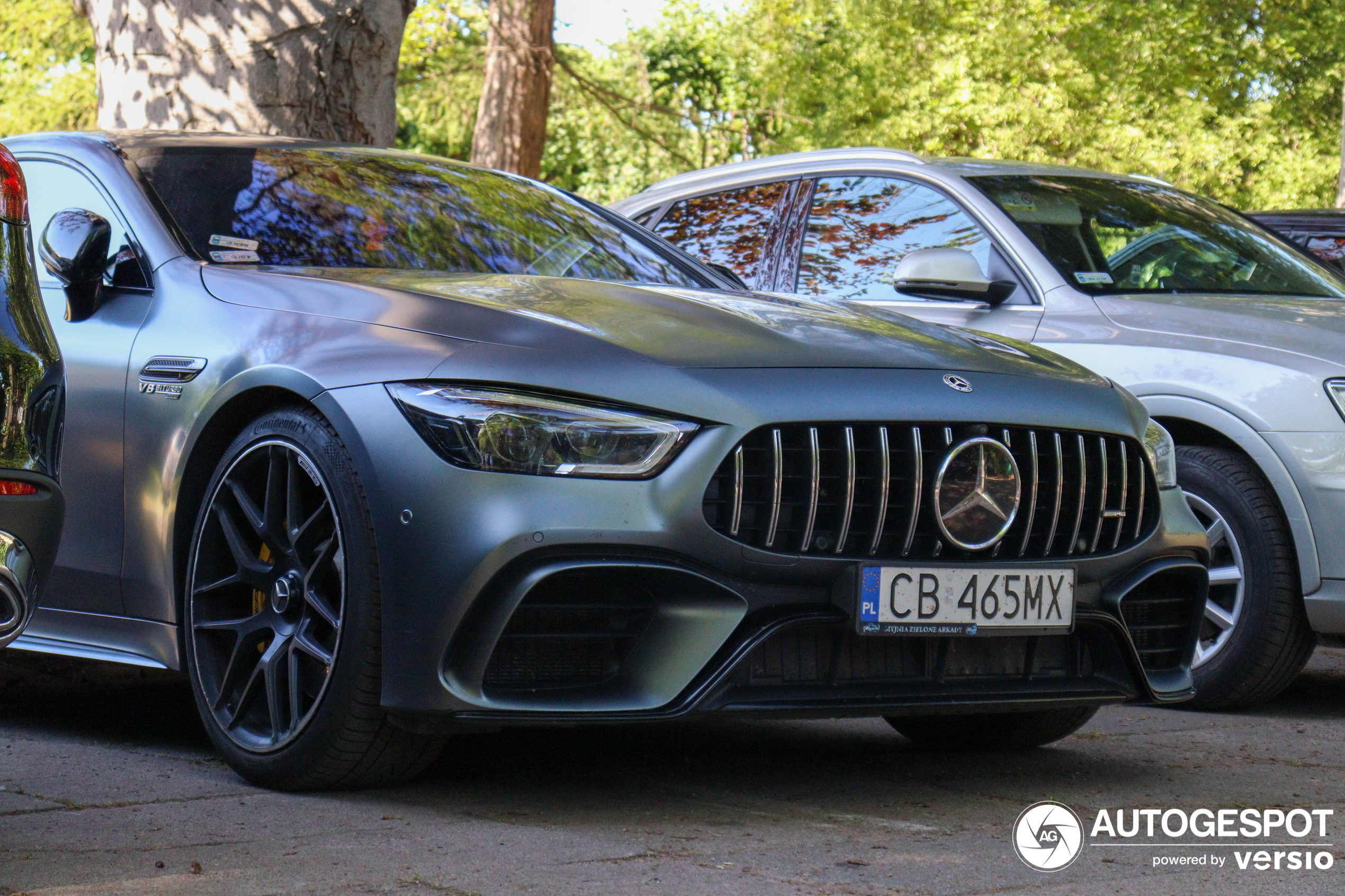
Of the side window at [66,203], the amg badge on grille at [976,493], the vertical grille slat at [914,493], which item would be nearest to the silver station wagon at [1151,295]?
the amg badge on grille at [976,493]

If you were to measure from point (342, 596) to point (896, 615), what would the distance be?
1.11 m

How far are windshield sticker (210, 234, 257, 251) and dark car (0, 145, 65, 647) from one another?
1221 mm

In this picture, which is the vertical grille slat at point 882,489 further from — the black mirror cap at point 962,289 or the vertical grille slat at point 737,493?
the black mirror cap at point 962,289

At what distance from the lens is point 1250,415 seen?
5.25 m

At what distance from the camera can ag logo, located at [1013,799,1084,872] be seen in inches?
127

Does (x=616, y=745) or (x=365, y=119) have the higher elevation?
(x=365, y=119)

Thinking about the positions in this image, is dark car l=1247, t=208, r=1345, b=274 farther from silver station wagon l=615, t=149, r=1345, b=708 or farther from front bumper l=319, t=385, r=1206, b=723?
front bumper l=319, t=385, r=1206, b=723

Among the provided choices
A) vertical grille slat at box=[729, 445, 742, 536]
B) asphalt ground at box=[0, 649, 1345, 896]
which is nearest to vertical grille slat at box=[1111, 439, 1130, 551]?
asphalt ground at box=[0, 649, 1345, 896]

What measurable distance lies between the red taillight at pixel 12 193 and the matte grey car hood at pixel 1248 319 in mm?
3700

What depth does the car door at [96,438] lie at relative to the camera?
4133 millimetres

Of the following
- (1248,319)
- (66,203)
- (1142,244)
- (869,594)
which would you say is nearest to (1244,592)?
(1248,319)

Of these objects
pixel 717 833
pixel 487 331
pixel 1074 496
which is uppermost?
pixel 487 331

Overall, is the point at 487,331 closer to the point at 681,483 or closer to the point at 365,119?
the point at 681,483

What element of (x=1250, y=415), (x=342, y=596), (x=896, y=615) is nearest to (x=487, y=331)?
(x=342, y=596)
